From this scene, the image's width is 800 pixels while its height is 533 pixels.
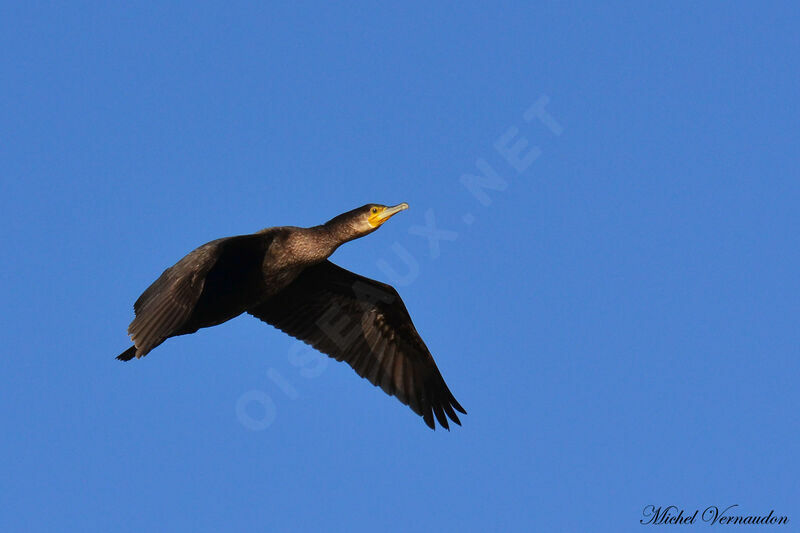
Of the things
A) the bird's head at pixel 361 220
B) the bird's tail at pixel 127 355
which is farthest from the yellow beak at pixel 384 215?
the bird's tail at pixel 127 355

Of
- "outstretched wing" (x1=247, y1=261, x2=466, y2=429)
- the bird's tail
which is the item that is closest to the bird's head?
"outstretched wing" (x1=247, y1=261, x2=466, y2=429)

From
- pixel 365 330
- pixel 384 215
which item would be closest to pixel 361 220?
pixel 384 215

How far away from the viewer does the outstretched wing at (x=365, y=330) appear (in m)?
14.4

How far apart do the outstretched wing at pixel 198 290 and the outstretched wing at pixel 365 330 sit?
1.94m

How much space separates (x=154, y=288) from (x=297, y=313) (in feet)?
11.9

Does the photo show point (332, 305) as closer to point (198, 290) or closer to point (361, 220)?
point (361, 220)

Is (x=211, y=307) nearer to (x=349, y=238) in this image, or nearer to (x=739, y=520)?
(x=349, y=238)

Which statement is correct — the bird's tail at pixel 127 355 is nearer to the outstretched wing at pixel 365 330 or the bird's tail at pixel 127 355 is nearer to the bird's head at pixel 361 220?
the outstretched wing at pixel 365 330

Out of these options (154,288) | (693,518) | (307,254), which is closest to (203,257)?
(154,288)

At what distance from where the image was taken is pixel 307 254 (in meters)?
12.8

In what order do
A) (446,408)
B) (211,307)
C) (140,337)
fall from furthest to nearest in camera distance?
(446,408), (211,307), (140,337)

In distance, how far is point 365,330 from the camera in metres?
14.8

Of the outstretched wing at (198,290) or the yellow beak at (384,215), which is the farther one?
the yellow beak at (384,215)

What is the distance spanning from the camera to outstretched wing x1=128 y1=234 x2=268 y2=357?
10.7m
